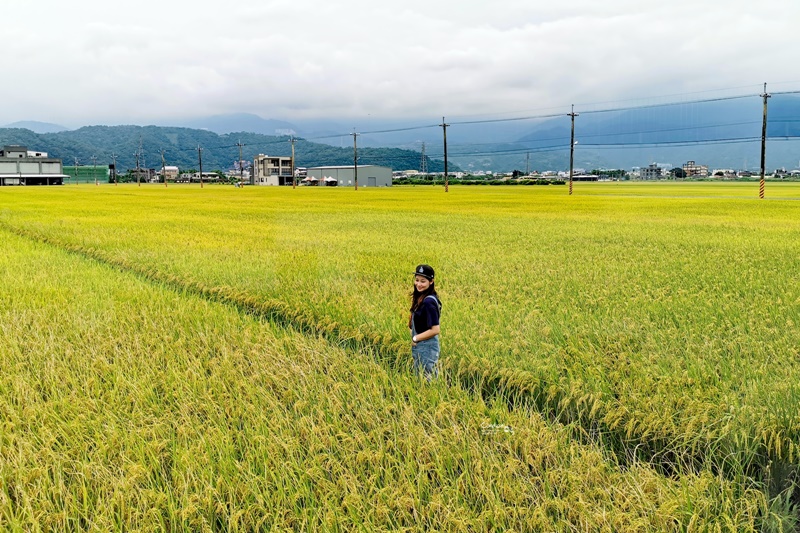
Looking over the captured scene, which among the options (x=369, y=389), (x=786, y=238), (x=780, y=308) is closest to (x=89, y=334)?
(x=369, y=389)

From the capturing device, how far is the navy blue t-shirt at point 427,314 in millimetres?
3953

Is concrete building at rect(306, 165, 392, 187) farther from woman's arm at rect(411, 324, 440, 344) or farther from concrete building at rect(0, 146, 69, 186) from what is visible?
woman's arm at rect(411, 324, 440, 344)

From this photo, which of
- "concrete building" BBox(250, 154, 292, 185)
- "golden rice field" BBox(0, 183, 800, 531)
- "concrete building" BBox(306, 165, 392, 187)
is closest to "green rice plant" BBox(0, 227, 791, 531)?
"golden rice field" BBox(0, 183, 800, 531)

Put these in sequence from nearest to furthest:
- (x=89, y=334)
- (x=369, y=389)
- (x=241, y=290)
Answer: (x=369, y=389), (x=89, y=334), (x=241, y=290)

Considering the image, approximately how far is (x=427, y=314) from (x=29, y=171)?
112205 mm

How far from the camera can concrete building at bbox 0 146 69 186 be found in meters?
94.8

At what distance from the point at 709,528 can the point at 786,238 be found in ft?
44.6

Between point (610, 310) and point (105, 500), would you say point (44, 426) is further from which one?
point (610, 310)

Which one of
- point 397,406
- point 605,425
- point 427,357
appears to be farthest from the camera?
point 427,357

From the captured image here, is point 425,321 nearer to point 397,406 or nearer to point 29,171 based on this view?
point 397,406

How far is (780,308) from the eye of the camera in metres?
6.09

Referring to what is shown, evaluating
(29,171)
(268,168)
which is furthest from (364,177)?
(29,171)

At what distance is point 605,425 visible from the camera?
3.70 metres

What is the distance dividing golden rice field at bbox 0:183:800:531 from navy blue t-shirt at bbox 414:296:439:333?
1.51 feet
